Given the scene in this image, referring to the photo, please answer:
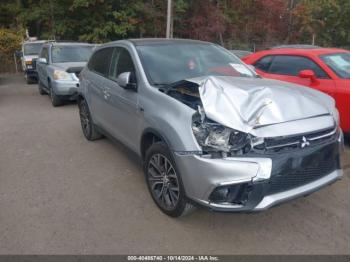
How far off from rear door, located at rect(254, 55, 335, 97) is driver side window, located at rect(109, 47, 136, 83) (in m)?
3.11

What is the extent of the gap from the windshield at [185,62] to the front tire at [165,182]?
876mm

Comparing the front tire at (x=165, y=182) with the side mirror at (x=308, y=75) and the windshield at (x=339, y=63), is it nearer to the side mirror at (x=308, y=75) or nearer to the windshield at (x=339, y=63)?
the side mirror at (x=308, y=75)

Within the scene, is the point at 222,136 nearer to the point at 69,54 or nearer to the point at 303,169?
the point at 303,169

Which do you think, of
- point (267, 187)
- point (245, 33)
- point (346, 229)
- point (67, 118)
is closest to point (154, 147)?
point (267, 187)

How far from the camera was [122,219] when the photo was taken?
3598 millimetres

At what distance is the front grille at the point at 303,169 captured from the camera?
115 inches

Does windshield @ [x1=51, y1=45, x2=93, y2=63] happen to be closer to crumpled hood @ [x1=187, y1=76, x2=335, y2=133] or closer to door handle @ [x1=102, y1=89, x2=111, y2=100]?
door handle @ [x1=102, y1=89, x2=111, y2=100]

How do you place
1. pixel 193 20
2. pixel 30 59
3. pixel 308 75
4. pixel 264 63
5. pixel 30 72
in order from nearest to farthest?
pixel 308 75 < pixel 264 63 < pixel 30 72 < pixel 30 59 < pixel 193 20

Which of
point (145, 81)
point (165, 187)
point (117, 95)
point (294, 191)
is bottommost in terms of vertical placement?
point (165, 187)

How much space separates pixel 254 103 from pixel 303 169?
72 centimetres

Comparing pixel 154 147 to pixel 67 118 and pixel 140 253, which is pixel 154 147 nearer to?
pixel 140 253

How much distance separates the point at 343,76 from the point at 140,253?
4352 mm

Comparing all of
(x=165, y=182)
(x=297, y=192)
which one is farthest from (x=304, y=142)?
(x=165, y=182)

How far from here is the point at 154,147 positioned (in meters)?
3.56
